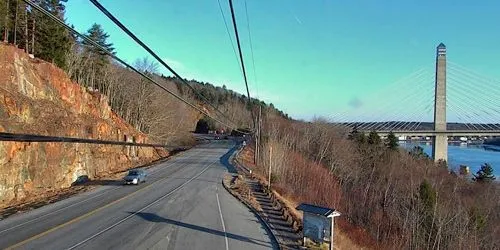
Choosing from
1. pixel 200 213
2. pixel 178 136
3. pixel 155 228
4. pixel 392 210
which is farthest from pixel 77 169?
pixel 178 136

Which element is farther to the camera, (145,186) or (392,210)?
(392,210)

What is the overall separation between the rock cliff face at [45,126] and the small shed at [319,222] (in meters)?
22.8

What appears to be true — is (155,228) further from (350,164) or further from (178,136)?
(178,136)

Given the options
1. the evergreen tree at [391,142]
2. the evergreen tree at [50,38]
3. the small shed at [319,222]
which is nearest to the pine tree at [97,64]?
the evergreen tree at [50,38]

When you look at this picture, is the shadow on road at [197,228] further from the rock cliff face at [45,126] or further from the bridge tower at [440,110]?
the bridge tower at [440,110]

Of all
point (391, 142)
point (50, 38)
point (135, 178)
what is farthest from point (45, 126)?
point (391, 142)

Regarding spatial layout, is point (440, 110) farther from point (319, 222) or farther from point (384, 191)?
point (319, 222)

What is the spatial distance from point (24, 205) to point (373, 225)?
35.5 meters

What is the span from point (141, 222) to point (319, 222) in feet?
34.3

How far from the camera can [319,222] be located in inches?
778

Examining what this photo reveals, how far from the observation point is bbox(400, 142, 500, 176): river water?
331 feet

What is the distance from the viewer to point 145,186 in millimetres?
41781

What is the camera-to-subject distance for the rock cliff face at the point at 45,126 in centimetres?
3506

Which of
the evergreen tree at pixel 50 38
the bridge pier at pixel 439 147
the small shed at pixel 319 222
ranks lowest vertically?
the small shed at pixel 319 222
